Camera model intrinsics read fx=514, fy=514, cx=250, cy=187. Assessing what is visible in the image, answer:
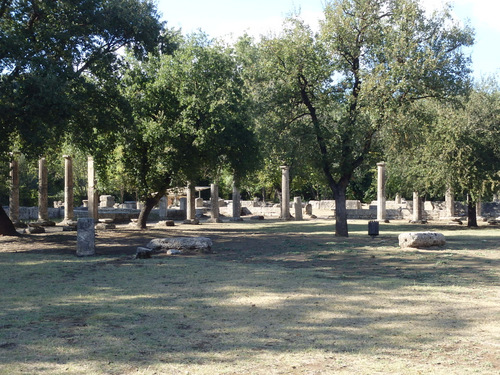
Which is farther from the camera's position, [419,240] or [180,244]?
[419,240]

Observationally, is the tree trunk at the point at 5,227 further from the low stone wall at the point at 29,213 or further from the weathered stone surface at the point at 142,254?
the low stone wall at the point at 29,213

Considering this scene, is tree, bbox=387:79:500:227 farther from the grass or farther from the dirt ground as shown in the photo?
the grass

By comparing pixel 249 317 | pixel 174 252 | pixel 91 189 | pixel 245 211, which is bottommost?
pixel 249 317

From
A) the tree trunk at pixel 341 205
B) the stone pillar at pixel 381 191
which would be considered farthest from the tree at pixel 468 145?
the stone pillar at pixel 381 191

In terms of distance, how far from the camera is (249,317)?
711 cm

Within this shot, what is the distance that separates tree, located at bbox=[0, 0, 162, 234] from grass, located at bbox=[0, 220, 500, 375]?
4731 mm

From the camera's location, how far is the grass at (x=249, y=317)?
5.21 meters

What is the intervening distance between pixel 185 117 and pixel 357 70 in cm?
728

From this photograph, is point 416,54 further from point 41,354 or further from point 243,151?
point 41,354

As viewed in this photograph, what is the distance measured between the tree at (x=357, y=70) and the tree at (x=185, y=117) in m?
2.33

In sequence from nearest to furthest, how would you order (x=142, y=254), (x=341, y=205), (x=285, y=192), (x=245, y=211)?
1. (x=142, y=254)
2. (x=341, y=205)
3. (x=285, y=192)
4. (x=245, y=211)

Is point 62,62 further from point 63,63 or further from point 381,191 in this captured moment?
point 381,191

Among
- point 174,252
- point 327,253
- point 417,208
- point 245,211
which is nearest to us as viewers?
point 174,252

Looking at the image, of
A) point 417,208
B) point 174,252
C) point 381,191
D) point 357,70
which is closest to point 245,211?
point 381,191
